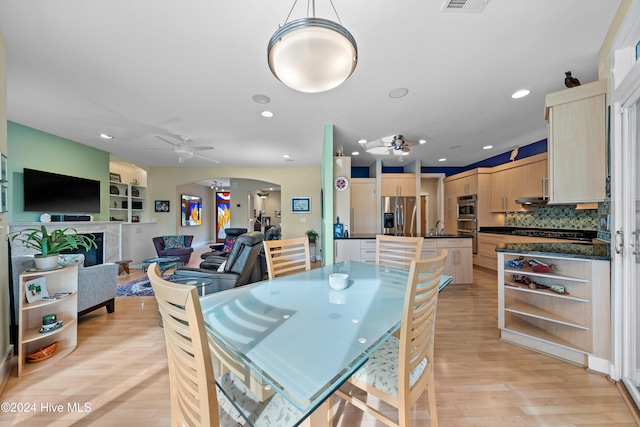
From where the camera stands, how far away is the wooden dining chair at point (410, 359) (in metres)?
0.94

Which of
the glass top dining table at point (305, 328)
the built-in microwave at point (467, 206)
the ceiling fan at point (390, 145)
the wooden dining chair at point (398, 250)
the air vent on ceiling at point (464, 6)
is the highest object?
the air vent on ceiling at point (464, 6)

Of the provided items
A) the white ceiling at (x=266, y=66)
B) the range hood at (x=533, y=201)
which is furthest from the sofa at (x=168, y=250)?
the range hood at (x=533, y=201)

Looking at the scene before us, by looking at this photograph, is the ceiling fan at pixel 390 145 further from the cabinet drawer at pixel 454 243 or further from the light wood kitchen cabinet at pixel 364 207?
the cabinet drawer at pixel 454 243

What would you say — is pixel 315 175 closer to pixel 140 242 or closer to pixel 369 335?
pixel 140 242

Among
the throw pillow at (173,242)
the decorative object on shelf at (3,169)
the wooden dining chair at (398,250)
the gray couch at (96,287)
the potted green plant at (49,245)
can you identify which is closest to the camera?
the decorative object on shelf at (3,169)

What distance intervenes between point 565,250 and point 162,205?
26.4 ft

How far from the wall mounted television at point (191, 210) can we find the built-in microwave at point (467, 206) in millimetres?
8268

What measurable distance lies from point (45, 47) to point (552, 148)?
174 inches

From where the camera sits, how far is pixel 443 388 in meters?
1.63

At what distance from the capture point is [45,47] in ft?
6.16

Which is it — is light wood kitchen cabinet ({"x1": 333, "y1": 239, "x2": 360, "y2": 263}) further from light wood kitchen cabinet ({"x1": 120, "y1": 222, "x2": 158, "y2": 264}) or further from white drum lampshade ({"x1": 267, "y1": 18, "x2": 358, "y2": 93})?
light wood kitchen cabinet ({"x1": 120, "y1": 222, "x2": 158, "y2": 264})

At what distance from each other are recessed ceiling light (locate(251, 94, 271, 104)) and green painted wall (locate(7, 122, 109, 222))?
4141 millimetres

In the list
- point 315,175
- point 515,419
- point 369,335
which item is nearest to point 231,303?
point 369,335

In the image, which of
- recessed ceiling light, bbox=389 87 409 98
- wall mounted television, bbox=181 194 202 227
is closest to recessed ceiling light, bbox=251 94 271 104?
recessed ceiling light, bbox=389 87 409 98
